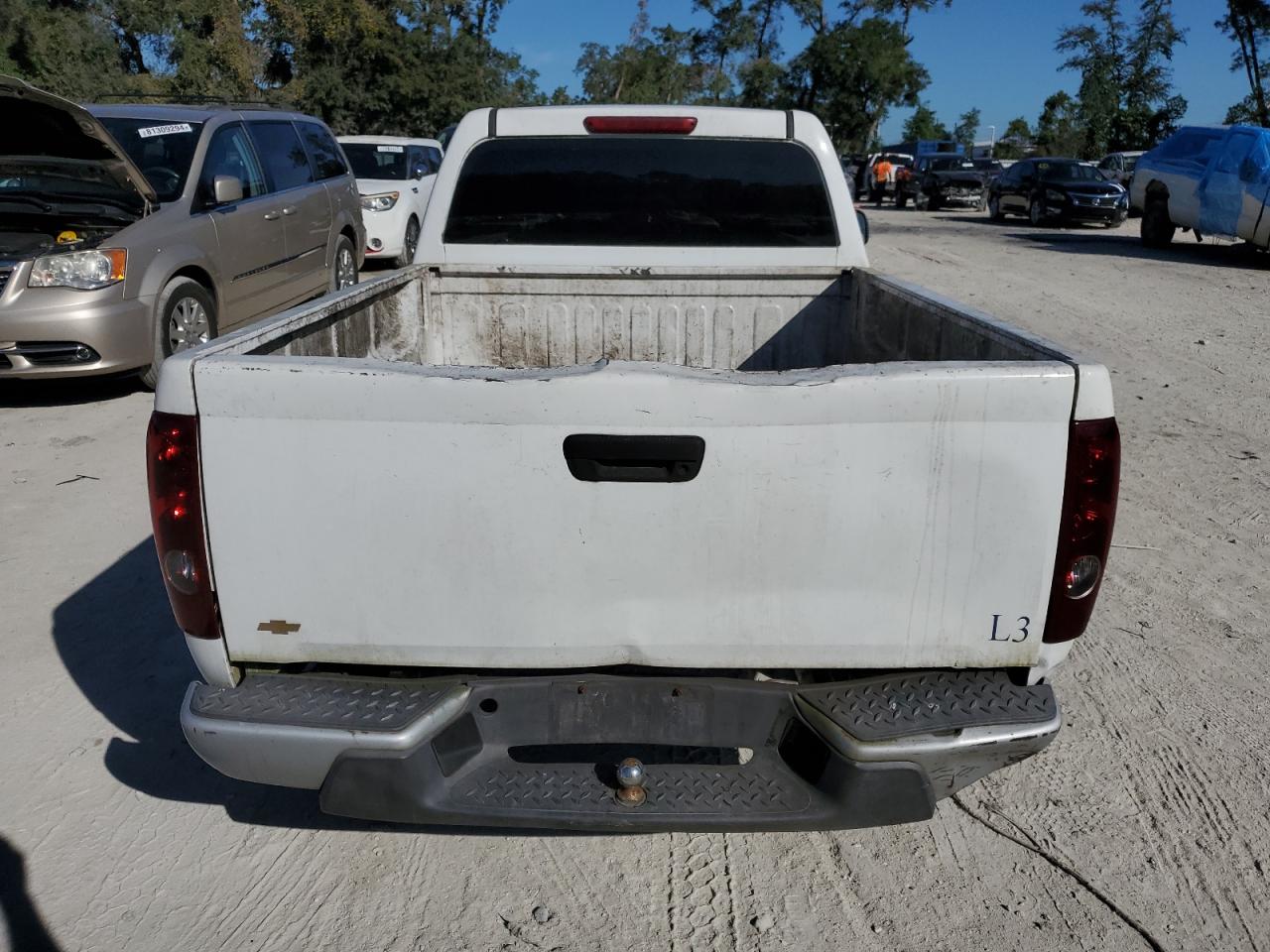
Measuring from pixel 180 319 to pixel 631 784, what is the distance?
646 centimetres

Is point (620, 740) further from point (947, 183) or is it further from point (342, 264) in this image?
point (947, 183)

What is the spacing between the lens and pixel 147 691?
3727mm

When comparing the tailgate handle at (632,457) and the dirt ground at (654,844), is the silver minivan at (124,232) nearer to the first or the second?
the dirt ground at (654,844)

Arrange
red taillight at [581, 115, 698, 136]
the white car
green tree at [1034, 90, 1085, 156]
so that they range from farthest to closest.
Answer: green tree at [1034, 90, 1085, 156] → the white car → red taillight at [581, 115, 698, 136]

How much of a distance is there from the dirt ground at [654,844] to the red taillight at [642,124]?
8.75 feet

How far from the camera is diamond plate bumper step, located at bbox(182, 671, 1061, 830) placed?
232 cm

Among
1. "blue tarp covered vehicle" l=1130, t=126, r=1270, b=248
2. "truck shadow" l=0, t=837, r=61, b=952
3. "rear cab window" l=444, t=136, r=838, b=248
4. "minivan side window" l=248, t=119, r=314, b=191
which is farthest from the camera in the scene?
"blue tarp covered vehicle" l=1130, t=126, r=1270, b=248

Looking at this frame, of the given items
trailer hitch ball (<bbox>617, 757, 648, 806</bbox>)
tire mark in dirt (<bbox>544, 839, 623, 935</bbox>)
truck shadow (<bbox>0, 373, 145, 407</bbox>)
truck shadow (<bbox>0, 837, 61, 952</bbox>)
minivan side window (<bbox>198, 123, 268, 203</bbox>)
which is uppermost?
minivan side window (<bbox>198, 123, 268, 203</bbox>)

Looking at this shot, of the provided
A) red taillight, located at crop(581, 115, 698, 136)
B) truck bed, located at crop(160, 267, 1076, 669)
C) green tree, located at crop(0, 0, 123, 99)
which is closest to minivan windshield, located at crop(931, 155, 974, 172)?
green tree, located at crop(0, 0, 123, 99)

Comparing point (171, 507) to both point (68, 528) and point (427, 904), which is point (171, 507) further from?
point (68, 528)

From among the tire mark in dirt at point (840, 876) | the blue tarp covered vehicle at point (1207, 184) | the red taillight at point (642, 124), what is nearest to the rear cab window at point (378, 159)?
the red taillight at point (642, 124)

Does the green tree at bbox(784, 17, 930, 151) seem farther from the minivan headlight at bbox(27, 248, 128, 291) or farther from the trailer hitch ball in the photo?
the trailer hitch ball

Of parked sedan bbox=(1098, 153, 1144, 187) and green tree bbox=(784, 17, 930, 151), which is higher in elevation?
green tree bbox=(784, 17, 930, 151)

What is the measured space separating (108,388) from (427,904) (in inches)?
258
